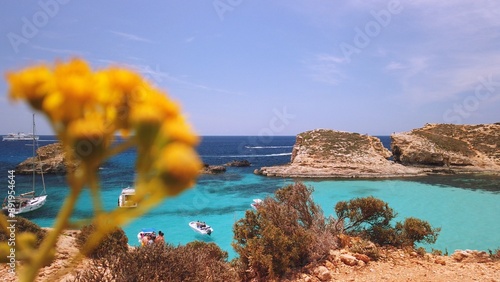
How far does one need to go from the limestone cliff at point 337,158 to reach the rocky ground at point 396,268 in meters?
34.1

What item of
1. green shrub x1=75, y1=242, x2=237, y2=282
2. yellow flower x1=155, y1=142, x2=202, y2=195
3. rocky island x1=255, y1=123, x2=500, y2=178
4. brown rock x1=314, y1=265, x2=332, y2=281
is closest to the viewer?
yellow flower x1=155, y1=142, x2=202, y2=195

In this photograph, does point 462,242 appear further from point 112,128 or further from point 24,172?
point 24,172

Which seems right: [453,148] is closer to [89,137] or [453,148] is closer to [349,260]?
[349,260]

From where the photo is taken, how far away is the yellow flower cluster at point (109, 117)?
46 centimetres

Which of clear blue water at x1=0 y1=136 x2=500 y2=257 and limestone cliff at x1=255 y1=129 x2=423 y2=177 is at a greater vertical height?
limestone cliff at x1=255 y1=129 x2=423 y2=177

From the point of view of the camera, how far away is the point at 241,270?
8.16 meters

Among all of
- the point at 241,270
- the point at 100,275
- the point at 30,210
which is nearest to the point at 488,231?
the point at 241,270

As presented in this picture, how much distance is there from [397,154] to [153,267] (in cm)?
5463

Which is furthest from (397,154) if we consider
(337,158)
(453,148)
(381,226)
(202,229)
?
(381,226)

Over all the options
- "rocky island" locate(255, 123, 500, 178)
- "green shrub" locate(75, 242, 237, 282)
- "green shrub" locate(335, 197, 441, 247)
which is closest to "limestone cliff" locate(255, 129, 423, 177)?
"rocky island" locate(255, 123, 500, 178)

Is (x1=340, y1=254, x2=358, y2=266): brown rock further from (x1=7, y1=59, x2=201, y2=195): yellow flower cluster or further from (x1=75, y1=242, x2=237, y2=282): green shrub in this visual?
Result: (x1=7, y1=59, x2=201, y2=195): yellow flower cluster

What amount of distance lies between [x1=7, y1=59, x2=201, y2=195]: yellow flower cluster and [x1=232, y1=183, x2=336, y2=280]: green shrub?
7692mm

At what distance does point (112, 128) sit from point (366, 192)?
34.6 metres

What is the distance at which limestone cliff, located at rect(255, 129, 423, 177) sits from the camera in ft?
141
